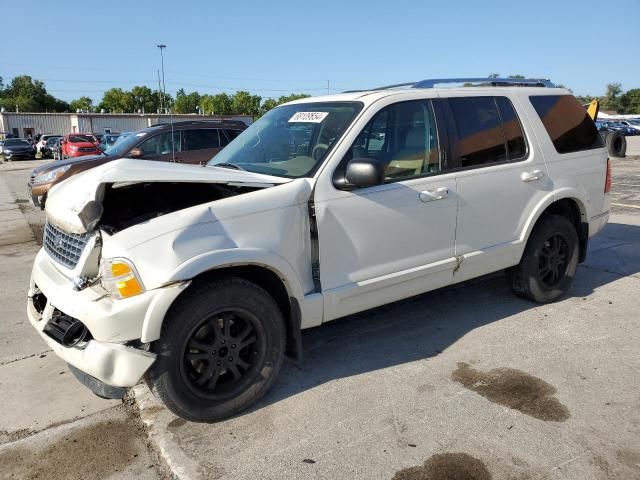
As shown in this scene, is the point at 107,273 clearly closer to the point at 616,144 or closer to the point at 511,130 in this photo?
the point at 511,130

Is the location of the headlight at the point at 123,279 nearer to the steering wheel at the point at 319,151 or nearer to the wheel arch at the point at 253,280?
the wheel arch at the point at 253,280

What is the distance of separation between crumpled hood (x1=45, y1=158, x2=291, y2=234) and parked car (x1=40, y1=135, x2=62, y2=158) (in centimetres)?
3831

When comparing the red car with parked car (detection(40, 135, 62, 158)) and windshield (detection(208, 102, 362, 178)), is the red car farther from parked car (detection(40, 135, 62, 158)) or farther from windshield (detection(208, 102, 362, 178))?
windshield (detection(208, 102, 362, 178))

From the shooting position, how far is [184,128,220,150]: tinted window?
412 inches

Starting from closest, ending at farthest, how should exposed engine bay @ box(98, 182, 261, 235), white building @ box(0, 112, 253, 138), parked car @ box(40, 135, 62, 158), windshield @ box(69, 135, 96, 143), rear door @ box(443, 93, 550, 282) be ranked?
exposed engine bay @ box(98, 182, 261, 235) → rear door @ box(443, 93, 550, 282) → windshield @ box(69, 135, 96, 143) → parked car @ box(40, 135, 62, 158) → white building @ box(0, 112, 253, 138)

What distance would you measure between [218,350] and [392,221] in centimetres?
144

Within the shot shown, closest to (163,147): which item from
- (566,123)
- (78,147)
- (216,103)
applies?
(566,123)

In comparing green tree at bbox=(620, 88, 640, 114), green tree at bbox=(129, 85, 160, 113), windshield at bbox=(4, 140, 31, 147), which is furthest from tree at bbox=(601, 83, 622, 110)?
windshield at bbox=(4, 140, 31, 147)

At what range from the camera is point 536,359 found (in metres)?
3.86

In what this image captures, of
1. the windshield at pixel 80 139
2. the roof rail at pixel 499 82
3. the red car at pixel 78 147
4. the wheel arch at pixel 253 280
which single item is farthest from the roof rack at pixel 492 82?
the windshield at pixel 80 139

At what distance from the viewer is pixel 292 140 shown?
395 cm

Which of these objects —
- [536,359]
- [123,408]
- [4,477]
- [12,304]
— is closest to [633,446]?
[536,359]

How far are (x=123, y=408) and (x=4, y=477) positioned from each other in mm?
763

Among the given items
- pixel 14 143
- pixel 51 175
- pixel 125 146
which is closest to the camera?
pixel 125 146
